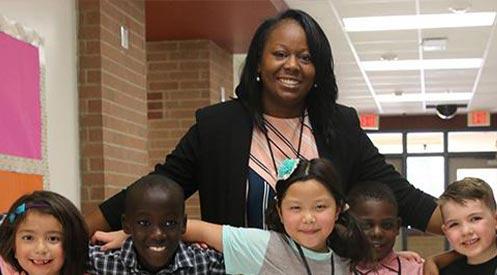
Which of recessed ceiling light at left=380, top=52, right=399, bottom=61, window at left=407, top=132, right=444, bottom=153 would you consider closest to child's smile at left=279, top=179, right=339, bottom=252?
recessed ceiling light at left=380, top=52, right=399, bottom=61

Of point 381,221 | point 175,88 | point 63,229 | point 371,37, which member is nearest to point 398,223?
point 381,221

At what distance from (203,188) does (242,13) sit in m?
4.11

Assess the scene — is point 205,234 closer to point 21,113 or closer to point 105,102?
point 21,113

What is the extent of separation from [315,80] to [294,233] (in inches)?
18.3

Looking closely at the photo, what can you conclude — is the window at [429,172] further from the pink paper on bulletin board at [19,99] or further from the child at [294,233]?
the child at [294,233]

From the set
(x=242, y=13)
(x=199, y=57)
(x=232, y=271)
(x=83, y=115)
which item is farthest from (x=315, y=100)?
(x=199, y=57)

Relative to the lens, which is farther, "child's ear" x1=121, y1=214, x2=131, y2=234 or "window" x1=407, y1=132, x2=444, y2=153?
"window" x1=407, y1=132, x2=444, y2=153

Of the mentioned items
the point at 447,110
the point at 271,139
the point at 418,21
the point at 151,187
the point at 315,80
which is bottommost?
the point at 151,187

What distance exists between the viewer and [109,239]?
6.79ft

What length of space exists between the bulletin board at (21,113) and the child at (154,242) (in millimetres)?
1780

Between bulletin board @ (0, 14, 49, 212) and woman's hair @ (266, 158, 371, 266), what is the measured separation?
1.95 m

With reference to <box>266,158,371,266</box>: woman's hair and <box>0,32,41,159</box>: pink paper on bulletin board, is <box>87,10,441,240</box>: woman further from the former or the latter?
<box>0,32,41,159</box>: pink paper on bulletin board

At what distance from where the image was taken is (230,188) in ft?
7.25

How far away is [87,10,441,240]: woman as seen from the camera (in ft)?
7.22
